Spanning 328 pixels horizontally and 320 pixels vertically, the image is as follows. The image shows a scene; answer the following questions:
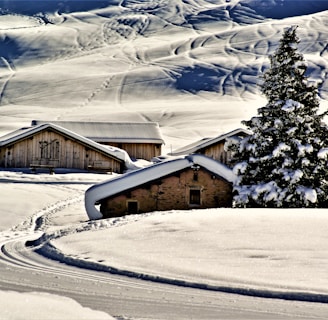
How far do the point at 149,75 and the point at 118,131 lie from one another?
8014 centimetres

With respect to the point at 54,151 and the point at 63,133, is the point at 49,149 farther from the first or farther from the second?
the point at 63,133

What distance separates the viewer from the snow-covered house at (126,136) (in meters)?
54.3

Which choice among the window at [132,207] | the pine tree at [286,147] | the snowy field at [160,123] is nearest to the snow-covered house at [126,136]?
the snowy field at [160,123]

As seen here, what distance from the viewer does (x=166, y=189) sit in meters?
24.3

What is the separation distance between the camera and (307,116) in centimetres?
2253

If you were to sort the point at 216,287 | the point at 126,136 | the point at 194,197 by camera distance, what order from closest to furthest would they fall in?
1. the point at 216,287
2. the point at 194,197
3. the point at 126,136

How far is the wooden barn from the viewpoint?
144 feet

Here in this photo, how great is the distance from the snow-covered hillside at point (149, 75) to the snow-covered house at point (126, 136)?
58.0 feet

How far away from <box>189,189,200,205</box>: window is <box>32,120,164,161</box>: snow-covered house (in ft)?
98.1

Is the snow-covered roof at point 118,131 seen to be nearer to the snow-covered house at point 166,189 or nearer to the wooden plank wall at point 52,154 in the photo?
A: the wooden plank wall at point 52,154

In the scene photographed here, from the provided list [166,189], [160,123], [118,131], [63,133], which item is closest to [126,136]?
[118,131]

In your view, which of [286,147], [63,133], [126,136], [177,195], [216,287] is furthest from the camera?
[126,136]

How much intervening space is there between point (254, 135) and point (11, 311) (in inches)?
630

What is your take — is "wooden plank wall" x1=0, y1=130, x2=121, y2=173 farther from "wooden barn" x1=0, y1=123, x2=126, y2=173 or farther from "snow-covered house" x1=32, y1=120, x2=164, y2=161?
"snow-covered house" x1=32, y1=120, x2=164, y2=161
